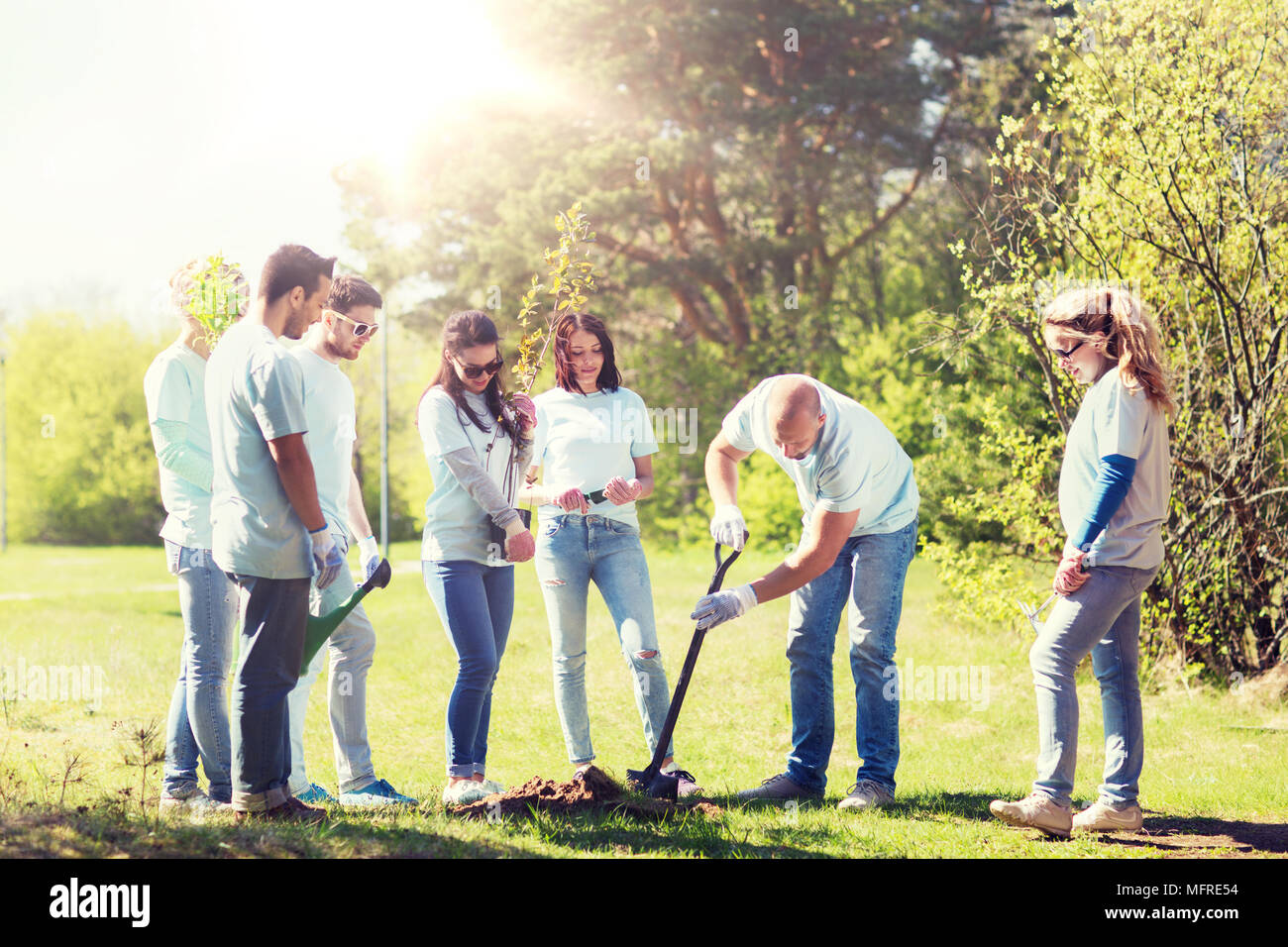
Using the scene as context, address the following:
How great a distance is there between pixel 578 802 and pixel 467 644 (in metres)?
0.72

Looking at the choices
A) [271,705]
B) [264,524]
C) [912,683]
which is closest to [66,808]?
[271,705]

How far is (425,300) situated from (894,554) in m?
15.1

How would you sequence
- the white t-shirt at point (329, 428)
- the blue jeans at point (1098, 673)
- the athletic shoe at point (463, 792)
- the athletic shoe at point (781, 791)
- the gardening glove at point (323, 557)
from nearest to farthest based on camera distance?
the gardening glove at point (323, 557)
the blue jeans at point (1098, 673)
the white t-shirt at point (329, 428)
the athletic shoe at point (463, 792)
the athletic shoe at point (781, 791)

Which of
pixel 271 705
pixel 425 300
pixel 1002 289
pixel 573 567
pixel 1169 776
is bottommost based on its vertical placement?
pixel 1169 776

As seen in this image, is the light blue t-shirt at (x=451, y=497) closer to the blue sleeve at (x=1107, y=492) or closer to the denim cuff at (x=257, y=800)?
the denim cuff at (x=257, y=800)

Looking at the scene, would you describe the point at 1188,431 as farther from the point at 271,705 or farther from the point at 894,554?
the point at 271,705

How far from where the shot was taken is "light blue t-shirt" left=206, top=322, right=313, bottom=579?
132 inches

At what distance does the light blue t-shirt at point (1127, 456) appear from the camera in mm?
3611

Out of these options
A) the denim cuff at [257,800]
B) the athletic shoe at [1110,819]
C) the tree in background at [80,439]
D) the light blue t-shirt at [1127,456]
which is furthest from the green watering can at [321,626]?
the tree in background at [80,439]

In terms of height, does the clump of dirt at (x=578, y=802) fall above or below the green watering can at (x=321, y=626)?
below

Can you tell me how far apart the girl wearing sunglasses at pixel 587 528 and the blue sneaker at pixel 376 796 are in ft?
2.26

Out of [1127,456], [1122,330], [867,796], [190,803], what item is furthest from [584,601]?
[1122,330]

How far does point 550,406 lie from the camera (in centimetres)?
456

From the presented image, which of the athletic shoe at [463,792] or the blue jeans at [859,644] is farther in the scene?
the blue jeans at [859,644]
